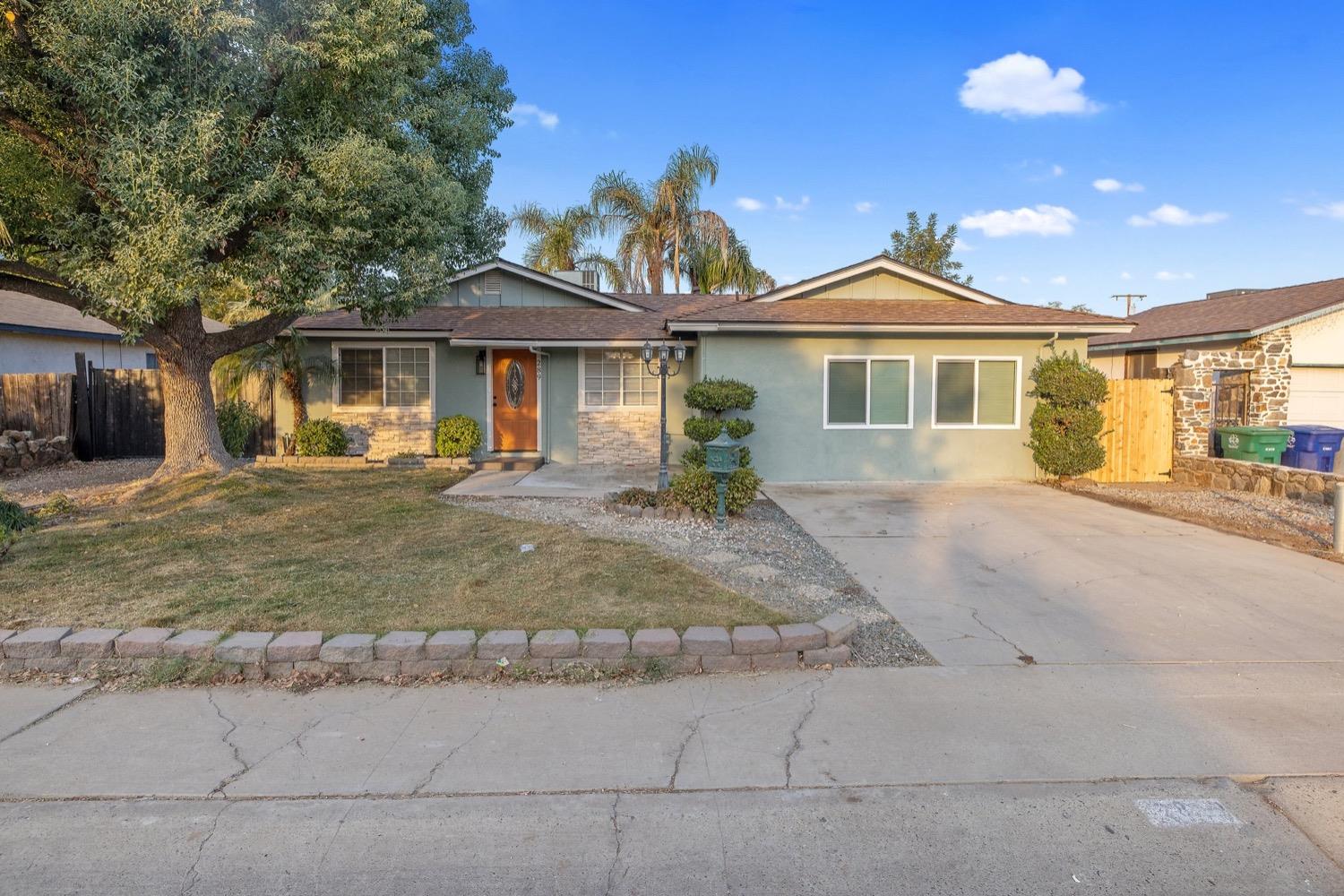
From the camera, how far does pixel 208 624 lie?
470cm

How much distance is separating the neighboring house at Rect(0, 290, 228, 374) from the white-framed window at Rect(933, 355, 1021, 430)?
15626mm

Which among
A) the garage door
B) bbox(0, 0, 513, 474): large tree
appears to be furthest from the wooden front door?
the garage door

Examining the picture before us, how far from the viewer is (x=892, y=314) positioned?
11.7 metres

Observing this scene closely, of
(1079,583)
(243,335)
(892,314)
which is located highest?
(892,314)

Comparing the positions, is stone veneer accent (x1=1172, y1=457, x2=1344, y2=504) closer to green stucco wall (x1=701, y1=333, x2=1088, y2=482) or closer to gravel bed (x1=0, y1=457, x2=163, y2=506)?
green stucco wall (x1=701, y1=333, x2=1088, y2=482)

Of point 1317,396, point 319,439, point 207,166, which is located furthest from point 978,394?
point 319,439

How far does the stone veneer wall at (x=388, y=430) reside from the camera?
13688mm

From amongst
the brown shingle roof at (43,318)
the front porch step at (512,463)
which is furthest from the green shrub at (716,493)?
the brown shingle roof at (43,318)

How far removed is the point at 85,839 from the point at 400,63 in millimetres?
9006

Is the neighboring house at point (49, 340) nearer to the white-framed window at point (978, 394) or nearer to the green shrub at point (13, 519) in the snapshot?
the green shrub at point (13, 519)

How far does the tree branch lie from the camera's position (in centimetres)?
1048

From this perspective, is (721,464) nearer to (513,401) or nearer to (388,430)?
(513,401)

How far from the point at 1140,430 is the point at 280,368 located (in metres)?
14.8

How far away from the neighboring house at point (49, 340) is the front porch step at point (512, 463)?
27.2ft
